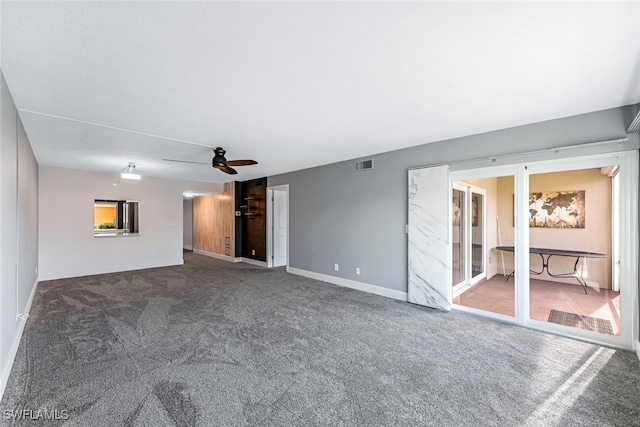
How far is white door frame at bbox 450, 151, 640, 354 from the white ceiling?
1.89 ft

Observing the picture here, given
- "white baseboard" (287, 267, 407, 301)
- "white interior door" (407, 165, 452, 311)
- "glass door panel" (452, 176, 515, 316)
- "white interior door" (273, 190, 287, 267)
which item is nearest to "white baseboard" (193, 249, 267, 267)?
"white interior door" (273, 190, 287, 267)

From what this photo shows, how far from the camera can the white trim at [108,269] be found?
611 centimetres

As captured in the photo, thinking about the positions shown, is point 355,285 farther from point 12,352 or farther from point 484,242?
point 12,352

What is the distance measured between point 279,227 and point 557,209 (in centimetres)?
605

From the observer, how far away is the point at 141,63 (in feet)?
6.88

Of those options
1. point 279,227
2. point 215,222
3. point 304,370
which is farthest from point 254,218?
point 304,370

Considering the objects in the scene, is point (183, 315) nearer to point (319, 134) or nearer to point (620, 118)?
point (319, 134)

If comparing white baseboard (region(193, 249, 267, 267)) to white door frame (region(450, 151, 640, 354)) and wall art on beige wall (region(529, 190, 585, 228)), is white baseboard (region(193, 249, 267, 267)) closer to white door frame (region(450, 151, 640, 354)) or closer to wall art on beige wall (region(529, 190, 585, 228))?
white door frame (region(450, 151, 640, 354))

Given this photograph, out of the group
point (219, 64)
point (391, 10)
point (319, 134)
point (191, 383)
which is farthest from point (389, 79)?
point (191, 383)

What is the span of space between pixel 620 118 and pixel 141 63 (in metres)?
4.57

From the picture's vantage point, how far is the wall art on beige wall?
330cm

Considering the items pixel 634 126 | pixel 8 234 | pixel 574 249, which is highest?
pixel 634 126

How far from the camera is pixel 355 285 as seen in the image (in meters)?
5.30

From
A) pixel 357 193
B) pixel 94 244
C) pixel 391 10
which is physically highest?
pixel 391 10
